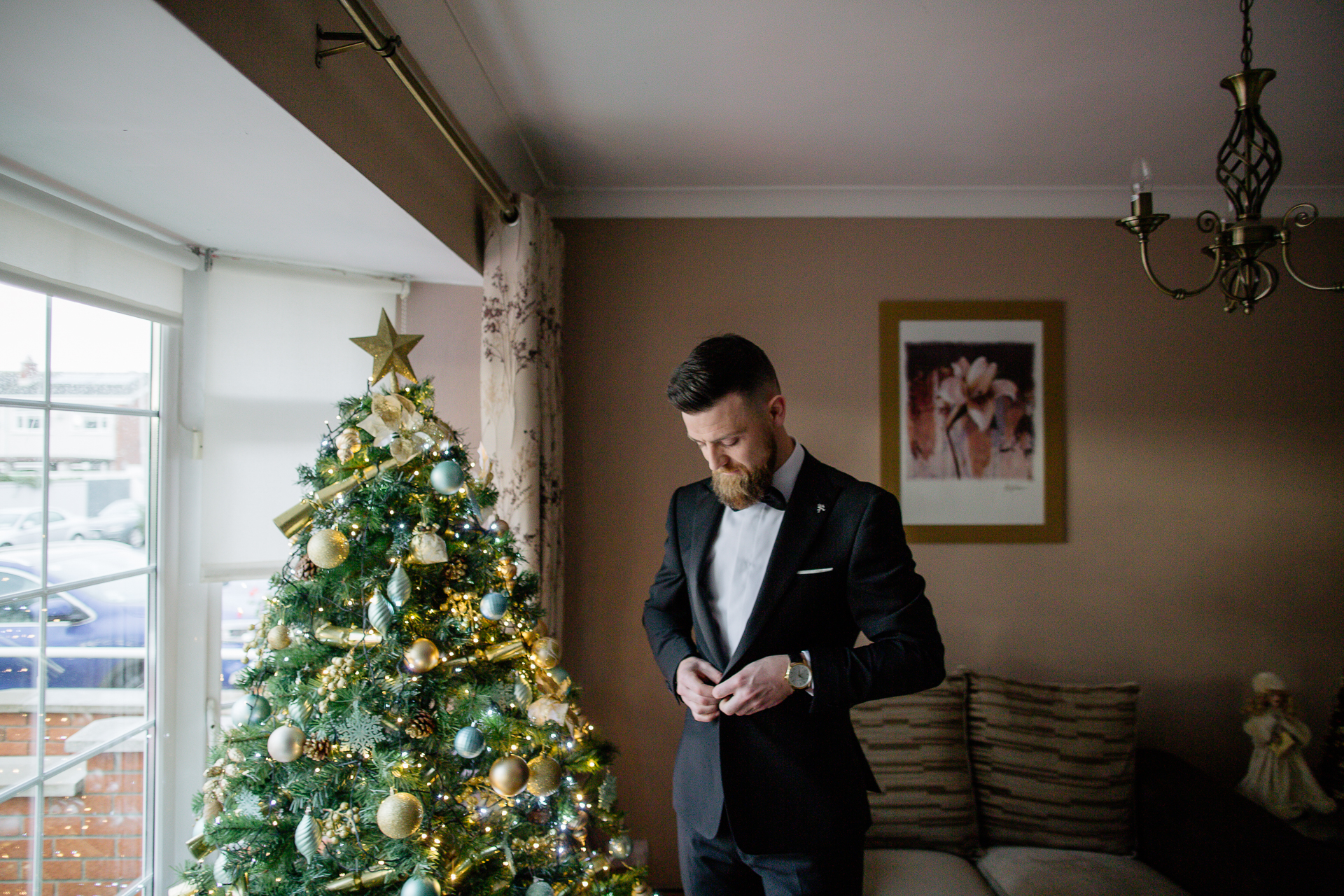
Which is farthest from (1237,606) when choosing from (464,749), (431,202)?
(431,202)

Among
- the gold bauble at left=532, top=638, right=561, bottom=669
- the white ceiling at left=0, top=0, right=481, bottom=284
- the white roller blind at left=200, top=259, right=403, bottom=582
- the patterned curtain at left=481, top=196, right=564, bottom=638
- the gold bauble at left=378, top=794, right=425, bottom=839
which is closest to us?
the white ceiling at left=0, top=0, right=481, bottom=284

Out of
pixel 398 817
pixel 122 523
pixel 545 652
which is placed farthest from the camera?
pixel 122 523

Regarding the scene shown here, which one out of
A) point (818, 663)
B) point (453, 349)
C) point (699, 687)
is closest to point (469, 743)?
point (699, 687)

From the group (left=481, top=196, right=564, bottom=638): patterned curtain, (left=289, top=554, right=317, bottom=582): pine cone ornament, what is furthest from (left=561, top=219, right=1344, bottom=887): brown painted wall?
(left=289, top=554, right=317, bottom=582): pine cone ornament

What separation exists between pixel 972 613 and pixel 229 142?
2.75 metres

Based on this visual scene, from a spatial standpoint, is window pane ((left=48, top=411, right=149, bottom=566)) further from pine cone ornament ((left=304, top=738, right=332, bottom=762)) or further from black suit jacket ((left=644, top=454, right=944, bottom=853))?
black suit jacket ((left=644, top=454, right=944, bottom=853))

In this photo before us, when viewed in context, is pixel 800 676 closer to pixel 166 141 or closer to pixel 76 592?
pixel 166 141

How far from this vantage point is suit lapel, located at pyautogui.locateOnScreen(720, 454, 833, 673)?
1.37 meters

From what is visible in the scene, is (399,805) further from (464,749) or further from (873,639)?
(873,639)

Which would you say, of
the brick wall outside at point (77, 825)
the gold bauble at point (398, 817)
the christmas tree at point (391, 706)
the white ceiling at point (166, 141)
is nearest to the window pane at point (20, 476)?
the brick wall outside at point (77, 825)

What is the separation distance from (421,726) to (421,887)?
0.26 m

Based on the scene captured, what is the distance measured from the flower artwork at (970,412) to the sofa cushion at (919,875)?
1.30 metres

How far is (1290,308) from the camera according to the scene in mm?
2883

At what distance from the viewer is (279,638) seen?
1.36 m
